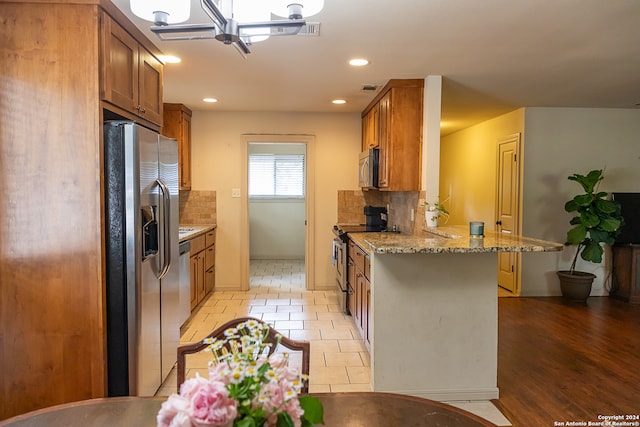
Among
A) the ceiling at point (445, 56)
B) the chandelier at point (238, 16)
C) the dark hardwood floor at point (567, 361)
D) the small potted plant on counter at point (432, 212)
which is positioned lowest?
the dark hardwood floor at point (567, 361)

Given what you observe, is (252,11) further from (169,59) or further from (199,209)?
(199,209)

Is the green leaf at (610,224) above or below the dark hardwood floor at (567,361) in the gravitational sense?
above

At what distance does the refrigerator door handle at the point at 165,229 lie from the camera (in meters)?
2.54

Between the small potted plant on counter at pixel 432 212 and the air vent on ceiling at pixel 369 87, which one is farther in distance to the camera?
the air vent on ceiling at pixel 369 87

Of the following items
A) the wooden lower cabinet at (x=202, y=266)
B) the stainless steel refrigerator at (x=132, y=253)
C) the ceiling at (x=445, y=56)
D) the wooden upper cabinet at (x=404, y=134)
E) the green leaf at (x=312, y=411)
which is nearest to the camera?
the green leaf at (x=312, y=411)

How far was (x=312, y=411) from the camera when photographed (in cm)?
75

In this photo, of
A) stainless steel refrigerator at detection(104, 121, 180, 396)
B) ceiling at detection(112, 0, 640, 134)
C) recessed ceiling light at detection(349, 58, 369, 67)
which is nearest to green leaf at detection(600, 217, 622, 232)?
ceiling at detection(112, 0, 640, 134)

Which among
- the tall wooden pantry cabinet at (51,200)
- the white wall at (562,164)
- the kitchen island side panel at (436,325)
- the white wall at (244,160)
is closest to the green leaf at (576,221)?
the white wall at (562,164)

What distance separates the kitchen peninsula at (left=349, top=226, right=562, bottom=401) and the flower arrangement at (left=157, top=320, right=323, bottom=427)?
1938 mm

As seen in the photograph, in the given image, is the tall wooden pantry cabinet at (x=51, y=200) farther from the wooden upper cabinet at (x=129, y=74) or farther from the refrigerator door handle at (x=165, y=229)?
the refrigerator door handle at (x=165, y=229)

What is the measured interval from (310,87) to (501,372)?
3029 millimetres

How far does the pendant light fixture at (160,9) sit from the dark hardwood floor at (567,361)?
275 centimetres

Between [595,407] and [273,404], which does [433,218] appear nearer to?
[595,407]

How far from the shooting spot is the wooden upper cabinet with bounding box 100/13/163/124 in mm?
2096
